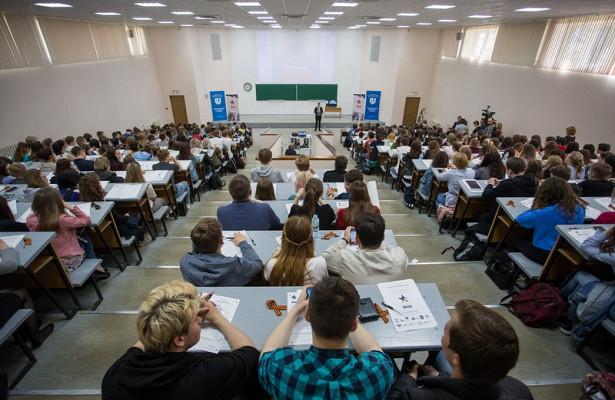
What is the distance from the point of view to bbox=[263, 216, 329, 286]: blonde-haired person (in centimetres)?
203

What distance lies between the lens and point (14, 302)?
2262 mm

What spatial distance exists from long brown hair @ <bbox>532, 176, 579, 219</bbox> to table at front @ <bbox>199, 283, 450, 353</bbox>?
1882mm

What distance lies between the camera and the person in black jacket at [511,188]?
369cm

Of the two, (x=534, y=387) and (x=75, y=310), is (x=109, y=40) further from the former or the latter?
(x=534, y=387)

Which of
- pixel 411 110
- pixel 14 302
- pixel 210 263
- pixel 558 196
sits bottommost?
pixel 411 110

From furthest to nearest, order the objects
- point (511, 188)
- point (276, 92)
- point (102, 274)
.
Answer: point (276, 92)
point (511, 188)
point (102, 274)

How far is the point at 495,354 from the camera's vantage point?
111 cm

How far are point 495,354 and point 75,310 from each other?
356 cm

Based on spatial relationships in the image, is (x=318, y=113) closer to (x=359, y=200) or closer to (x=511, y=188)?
(x=511, y=188)

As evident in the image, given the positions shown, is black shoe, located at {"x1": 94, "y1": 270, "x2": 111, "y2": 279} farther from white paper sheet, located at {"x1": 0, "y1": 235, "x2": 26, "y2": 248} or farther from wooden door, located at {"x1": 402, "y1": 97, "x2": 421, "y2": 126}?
wooden door, located at {"x1": 402, "y1": 97, "x2": 421, "y2": 126}

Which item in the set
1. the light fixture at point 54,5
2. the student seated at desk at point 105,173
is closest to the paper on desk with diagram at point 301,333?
the student seated at desk at point 105,173

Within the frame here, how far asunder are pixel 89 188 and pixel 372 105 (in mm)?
14598

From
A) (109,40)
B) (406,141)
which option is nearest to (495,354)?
(406,141)

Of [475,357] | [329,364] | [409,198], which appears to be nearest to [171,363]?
[329,364]
